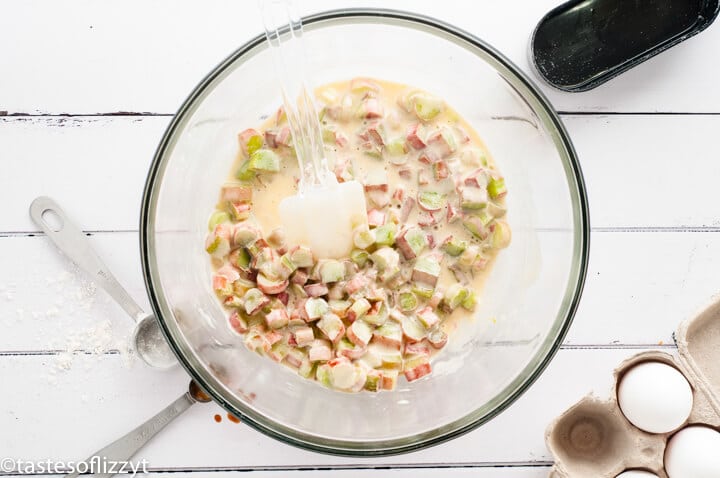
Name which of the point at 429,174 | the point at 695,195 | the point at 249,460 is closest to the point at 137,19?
Answer: the point at 429,174

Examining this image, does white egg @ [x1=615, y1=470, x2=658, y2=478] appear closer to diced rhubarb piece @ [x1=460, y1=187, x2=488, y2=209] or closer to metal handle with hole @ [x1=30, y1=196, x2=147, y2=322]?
diced rhubarb piece @ [x1=460, y1=187, x2=488, y2=209]

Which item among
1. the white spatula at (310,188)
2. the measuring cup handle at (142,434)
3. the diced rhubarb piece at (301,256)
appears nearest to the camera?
the white spatula at (310,188)

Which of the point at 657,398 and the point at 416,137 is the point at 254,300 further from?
the point at 657,398

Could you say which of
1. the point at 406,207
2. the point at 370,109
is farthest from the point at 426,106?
the point at 406,207

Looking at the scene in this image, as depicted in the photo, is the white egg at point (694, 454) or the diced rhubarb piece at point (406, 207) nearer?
the white egg at point (694, 454)

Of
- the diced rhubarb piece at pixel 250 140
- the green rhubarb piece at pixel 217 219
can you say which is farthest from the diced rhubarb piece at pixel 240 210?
the diced rhubarb piece at pixel 250 140

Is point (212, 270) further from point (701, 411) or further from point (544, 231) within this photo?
point (701, 411)

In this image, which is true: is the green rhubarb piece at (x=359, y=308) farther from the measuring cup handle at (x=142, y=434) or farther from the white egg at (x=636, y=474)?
the white egg at (x=636, y=474)
